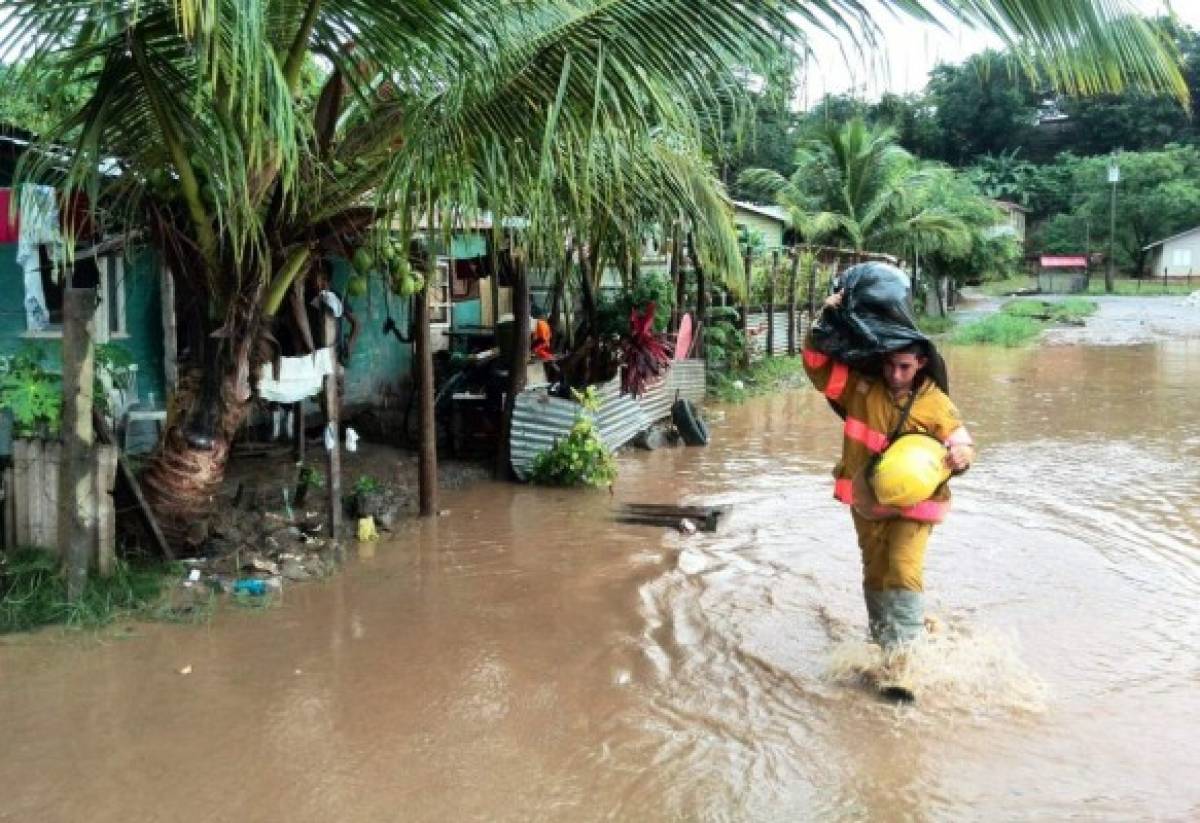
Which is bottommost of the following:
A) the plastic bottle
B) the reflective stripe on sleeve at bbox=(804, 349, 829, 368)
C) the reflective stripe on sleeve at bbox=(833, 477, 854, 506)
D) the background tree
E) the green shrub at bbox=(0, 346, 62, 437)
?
the plastic bottle

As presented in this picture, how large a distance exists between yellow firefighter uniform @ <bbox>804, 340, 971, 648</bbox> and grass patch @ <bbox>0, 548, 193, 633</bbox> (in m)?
3.31

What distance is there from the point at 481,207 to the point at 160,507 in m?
2.45

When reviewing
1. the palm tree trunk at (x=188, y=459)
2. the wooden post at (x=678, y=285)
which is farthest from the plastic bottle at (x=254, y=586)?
the wooden post at (x=678, y=285)

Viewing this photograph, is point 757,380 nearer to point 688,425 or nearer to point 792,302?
point 792,302

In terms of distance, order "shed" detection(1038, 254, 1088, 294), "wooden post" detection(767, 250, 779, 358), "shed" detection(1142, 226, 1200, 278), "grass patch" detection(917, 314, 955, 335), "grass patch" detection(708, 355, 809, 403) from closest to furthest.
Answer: "grass patch" detection(708, 355, 809, 403)
"wooden post" detection(767, 250, 779, 358)
"grass patch" detection(917, 314, 955, 335)
"shed" detection(1038, 254, 1088, 294)
"shed" detection(1142, 226, 1200, 278)

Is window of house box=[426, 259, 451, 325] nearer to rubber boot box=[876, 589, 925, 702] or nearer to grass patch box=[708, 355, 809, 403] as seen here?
grass patch box=[708, 355, 809, 403]

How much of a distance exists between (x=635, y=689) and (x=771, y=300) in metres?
13.3

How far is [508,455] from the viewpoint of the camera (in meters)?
8.75

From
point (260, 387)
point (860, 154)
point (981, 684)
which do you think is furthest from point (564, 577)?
point (860, 154)

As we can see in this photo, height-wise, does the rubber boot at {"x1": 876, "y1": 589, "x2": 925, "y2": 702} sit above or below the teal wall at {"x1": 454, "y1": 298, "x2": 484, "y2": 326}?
below

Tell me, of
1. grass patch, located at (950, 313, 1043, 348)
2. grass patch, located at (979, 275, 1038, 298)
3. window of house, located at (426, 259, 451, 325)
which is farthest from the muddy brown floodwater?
grass patch, located at (979, 275, 1038, 298)

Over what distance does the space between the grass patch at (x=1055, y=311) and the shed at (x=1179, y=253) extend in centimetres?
1847

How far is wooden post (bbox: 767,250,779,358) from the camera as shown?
17070 mm

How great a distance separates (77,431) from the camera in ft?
16.6
